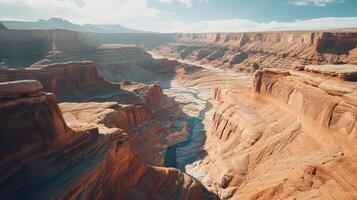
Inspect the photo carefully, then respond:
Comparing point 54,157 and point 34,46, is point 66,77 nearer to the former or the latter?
point 54,157

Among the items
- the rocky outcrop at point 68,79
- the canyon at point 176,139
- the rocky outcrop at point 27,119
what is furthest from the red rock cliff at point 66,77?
the rocky outcrop at point 27,119

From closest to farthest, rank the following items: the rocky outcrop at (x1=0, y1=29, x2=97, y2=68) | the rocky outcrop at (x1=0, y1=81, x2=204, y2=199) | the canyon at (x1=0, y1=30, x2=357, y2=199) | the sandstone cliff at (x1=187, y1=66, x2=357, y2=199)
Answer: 1. the rocky outcrop at (x1=0, y1=81, x2=204, y2=199)
2. the canyon at (x1=0, y1=30, x2=357, y2=199)
3. the sandstone cliff at (x1=187, y1=66, x2=357, y2=199)
4. the rocky outcrop at (x1=0, y1=29, x2=97, y2=68)

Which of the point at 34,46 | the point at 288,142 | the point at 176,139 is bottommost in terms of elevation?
the point at 176,139

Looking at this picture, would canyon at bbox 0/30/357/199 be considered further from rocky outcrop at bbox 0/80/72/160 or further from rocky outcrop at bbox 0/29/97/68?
rocky outcrop at bbox 0/29/97/68

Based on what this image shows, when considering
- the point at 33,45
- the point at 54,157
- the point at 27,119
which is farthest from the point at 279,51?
the point at 27,119

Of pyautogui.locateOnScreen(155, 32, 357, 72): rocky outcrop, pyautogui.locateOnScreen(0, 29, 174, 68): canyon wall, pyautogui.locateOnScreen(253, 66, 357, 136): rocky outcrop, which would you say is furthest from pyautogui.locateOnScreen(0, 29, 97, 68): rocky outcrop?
pyautogui.locateOnScreen(253, 66, 357, 136): rocky outcrop

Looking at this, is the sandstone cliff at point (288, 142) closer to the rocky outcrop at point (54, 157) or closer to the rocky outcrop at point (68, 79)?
the rocky outcrop at point (54, 157)

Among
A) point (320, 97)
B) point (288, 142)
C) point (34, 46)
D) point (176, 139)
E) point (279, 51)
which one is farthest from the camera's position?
point (279, 51)
